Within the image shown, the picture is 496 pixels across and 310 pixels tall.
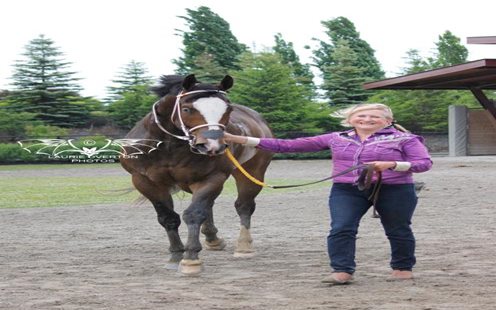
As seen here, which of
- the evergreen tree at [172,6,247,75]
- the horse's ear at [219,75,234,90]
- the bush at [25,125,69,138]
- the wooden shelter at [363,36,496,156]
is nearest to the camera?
the horse's ear at [219,75,234,90]

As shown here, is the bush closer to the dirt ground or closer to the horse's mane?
the dirt ground

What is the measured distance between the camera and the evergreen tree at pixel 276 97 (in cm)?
4350

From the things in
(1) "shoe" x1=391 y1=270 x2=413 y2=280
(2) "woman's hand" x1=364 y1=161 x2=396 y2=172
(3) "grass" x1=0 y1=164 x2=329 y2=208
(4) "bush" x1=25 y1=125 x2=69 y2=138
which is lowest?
(3) "grass" x1=0 y1=164 x2=329 y2=208

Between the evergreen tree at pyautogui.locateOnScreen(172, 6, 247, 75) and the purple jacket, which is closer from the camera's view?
the purple jacket

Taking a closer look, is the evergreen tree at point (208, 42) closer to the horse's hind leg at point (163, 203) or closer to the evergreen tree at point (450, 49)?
the evergreen tree at point (450, 49)

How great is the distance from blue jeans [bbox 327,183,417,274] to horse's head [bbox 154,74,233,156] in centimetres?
110

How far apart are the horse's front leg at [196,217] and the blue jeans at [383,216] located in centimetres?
124

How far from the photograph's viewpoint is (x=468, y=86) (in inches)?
921

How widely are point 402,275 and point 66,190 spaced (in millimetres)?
15057

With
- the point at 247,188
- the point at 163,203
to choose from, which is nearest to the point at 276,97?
the point at 247,188

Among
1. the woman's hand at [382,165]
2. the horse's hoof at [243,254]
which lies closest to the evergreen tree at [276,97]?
the horse's hoof at [243,254]

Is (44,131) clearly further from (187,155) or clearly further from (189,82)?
(189,82)

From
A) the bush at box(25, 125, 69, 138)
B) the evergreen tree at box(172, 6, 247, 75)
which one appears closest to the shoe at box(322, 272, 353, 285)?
the bush at box(25, 125, 69, 138)

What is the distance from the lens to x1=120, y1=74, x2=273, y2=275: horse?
7.35 meters
